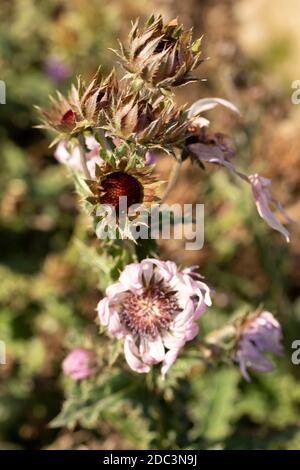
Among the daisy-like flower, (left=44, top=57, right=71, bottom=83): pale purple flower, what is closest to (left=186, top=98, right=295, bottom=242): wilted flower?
the daisy-like flower

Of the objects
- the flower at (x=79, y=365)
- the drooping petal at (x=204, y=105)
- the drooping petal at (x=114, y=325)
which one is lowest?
the flower at (x=79, y=365)

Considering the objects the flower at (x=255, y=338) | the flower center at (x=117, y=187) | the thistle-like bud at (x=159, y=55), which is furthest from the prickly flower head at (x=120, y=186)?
the flower at (x=255, y=338)

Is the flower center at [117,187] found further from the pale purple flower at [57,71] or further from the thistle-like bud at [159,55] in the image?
the pale purple flower at [57,71]

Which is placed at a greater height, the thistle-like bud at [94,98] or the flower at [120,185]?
the thistle-like bud at [94,98]

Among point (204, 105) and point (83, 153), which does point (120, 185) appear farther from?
point (204, 105)

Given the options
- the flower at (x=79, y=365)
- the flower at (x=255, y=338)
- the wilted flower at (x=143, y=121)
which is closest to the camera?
the wilted flower at (x=143, y=121)

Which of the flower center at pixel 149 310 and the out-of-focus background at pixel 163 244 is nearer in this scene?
the flower center at pixel 149 310

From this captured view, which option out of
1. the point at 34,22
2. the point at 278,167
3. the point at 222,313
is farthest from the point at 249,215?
the point at 34,22

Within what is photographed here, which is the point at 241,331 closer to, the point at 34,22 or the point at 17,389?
the point at 17,389
